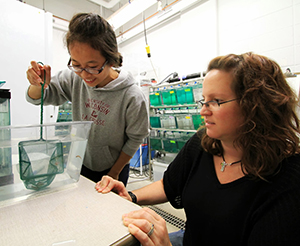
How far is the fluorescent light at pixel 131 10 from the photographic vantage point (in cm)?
234

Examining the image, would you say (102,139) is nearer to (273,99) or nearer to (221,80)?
(221,80)

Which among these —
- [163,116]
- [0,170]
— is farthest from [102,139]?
[163,116]

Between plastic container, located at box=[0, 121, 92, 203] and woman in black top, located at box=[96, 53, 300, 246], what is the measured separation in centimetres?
14

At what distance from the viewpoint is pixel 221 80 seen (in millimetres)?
651

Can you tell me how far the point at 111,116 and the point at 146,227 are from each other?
697 millimetres

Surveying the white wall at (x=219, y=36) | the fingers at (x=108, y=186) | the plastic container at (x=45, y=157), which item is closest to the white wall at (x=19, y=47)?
the white wall at (x=219, y=36)

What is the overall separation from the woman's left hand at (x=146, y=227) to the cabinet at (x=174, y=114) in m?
2.04

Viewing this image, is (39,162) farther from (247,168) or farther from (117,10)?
(117,10)

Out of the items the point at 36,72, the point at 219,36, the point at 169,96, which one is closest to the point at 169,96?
the point at 169,96

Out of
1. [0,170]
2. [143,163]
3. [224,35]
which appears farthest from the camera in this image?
[143,163]

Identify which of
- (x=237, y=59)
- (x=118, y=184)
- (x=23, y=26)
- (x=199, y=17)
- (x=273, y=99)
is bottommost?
(x=118, y=184)

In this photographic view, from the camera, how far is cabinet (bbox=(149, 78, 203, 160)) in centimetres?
254

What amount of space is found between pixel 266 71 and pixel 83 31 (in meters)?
0.74

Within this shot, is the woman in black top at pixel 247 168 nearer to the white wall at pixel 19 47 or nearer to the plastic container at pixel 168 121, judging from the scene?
the white wall at pixel 19 47
